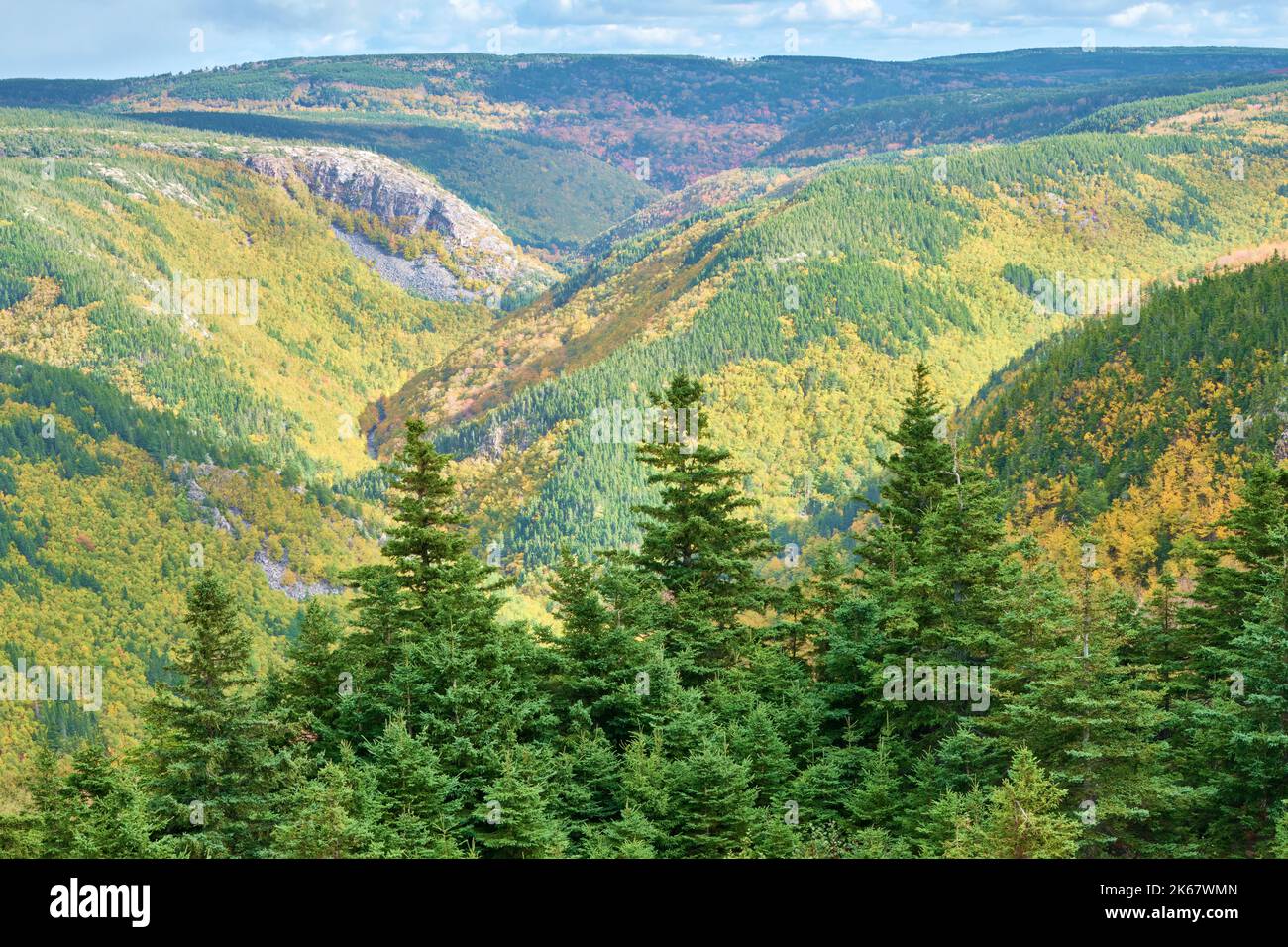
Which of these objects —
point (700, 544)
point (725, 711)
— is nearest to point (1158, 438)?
point (700, 544)

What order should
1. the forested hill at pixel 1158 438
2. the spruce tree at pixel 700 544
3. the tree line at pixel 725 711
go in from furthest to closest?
the forested hill at pixel 1158 438, the spruce tree at pixel 700 544, the tree line at pixel 725 711

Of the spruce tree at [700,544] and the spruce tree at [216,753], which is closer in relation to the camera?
the spruce tree at [216,753]

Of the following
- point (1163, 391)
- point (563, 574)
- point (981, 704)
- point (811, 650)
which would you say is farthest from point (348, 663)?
point (1163, 391)

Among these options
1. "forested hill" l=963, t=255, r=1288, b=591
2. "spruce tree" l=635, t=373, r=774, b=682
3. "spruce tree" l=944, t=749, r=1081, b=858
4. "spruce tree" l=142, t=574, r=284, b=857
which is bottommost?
"spruce tree" l=944, t=749, r=1081, b=858

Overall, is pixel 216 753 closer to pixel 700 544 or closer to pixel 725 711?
pixel 725 711

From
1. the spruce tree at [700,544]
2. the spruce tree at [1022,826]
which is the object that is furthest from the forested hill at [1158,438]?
the spruce tree at [1022,826]

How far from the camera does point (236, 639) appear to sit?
43.9m

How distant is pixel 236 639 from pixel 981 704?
26.9 m

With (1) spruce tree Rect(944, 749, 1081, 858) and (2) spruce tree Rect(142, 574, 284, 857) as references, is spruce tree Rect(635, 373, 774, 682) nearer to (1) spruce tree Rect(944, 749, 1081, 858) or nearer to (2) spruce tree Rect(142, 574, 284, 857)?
(2) spruce tree Rect(142, 574, 284, 857)
